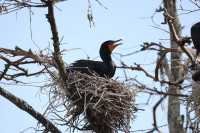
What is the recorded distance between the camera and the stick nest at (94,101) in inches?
183

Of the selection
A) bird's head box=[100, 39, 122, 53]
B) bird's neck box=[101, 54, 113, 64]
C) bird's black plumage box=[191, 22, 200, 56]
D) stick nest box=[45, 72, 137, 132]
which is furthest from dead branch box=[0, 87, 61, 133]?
bird's black plumage box=[191, 22, 200, 56]

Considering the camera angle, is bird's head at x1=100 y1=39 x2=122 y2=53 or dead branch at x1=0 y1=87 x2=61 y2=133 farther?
bird's head at x1=100 y1=39 x2=122 y2=53

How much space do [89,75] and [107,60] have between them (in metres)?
1.12

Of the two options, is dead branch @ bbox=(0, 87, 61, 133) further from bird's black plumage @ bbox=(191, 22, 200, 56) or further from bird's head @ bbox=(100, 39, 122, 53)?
bird's black plumage @ bbox=(191, 22, 200, 56)

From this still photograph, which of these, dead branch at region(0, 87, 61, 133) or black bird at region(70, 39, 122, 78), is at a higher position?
black bird at region(70, 39, 122, 78)

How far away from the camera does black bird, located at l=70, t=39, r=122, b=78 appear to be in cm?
532

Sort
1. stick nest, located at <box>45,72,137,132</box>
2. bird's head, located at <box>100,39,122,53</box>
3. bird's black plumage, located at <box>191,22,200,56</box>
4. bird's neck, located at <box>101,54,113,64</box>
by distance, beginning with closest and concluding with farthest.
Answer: stick nest, located at <box>45,72,137,132</box> < bird's black plumage, located at <box>191,22,200,56</box> < bird's neck, located at <box>101,54,113,64</box> < bird's head, located at <box>100,39,122,53</box>

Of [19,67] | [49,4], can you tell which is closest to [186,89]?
[19,67]

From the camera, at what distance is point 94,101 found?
478 centimetres

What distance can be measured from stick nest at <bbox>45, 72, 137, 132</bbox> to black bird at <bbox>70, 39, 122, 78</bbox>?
32cm

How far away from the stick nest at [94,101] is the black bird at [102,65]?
0.32m

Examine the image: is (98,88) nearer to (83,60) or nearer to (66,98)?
(66,98)

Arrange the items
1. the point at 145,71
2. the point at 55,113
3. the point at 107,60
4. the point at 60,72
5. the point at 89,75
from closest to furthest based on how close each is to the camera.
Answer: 1. the point at 60,72
2. the point at 55,113
3. the point at 89,75
4. the point at 107,60
5. the point at 145,71

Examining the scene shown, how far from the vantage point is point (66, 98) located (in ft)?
15.4
